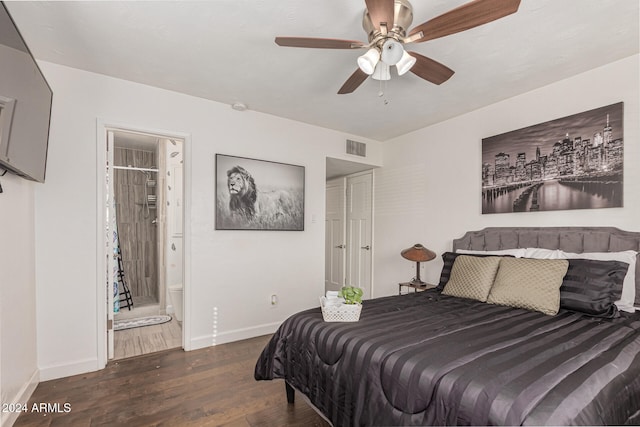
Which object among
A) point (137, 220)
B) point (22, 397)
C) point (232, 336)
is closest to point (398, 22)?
point (232, 336)

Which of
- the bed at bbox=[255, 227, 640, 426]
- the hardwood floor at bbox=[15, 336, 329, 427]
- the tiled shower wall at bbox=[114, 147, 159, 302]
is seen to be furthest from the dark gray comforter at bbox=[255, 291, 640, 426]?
the tiled shower wall at bbox=[114, 147, 159, 302]

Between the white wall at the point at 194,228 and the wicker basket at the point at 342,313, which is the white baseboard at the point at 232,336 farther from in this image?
the wicker basket at the point at 342,313

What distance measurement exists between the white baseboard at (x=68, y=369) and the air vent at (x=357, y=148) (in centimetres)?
355

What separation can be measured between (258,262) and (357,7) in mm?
2617

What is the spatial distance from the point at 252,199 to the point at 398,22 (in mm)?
2280

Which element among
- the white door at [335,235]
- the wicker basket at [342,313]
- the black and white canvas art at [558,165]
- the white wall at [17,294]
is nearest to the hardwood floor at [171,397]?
the white wall at [17,294]

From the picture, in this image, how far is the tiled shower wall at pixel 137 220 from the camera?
15.8ft

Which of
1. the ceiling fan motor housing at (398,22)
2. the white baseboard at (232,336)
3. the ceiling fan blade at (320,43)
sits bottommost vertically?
the white baseboard at (232,336)

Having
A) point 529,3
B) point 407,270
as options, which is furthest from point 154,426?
point 529,3

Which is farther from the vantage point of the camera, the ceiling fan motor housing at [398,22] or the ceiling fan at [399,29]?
the ceiling fan motor housing at [398,22]

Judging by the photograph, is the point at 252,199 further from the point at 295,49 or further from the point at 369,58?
the point at 369,58

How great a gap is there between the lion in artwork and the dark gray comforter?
1661mm

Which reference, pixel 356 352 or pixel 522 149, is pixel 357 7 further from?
pixel 522 149

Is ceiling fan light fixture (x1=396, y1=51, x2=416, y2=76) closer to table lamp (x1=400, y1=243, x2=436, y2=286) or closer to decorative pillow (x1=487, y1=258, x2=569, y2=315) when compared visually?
decorative pillow (x1=487, y1=258, x2=569, y2=315)
